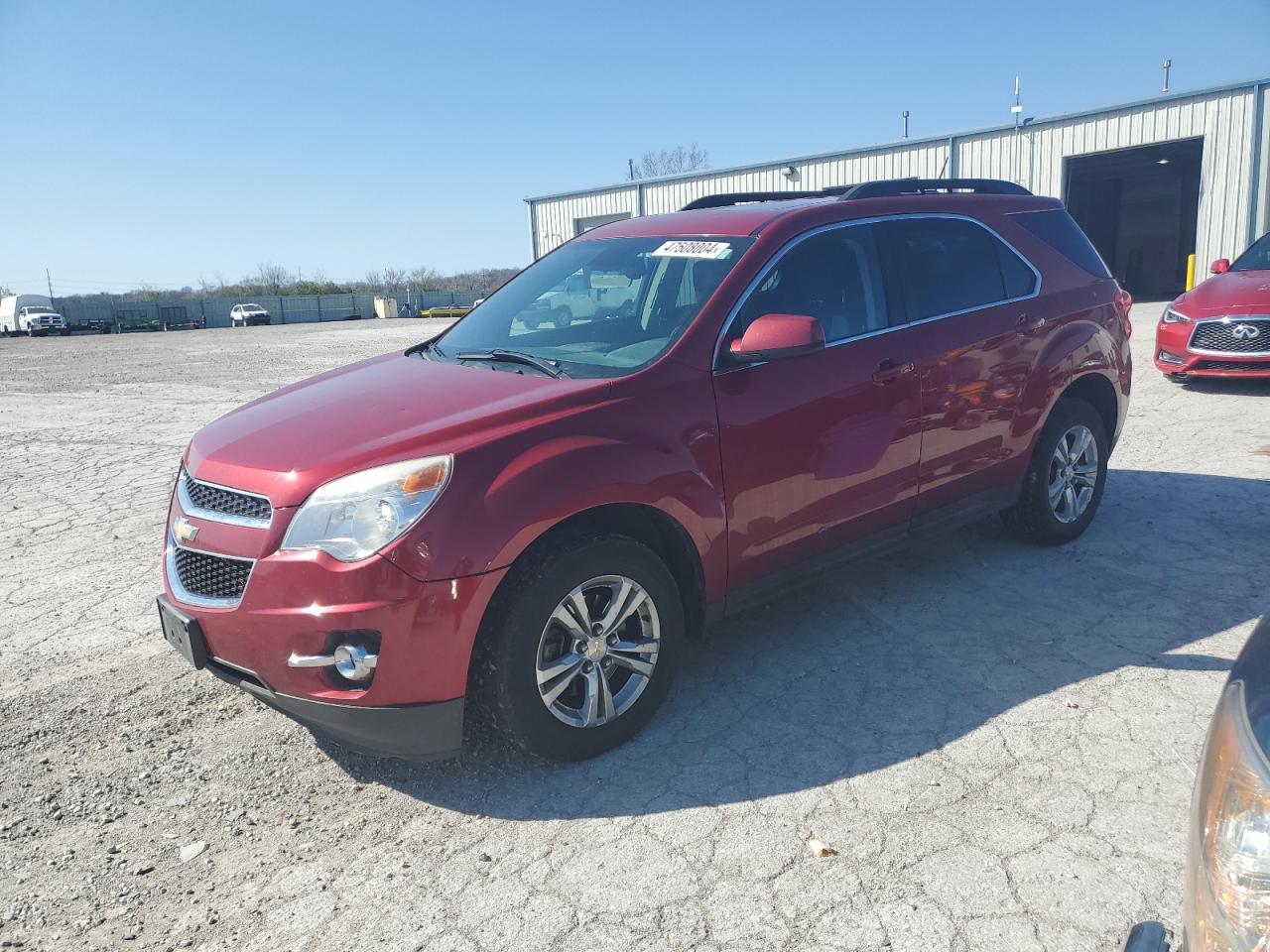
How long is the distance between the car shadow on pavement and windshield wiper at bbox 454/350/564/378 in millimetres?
1391

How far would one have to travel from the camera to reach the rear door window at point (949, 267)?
13.9ft

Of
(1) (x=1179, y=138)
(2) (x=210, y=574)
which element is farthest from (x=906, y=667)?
(1) (x=1179, y=138)

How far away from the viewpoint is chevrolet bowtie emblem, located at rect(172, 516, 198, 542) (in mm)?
3125

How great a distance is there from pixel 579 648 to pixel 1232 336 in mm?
9072

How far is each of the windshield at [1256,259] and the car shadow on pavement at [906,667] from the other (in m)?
6.00

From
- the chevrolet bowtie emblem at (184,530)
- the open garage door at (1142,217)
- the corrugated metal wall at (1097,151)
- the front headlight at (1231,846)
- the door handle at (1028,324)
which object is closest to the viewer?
the front headlight at (1231,846)

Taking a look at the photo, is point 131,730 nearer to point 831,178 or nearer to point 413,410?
point 413,410

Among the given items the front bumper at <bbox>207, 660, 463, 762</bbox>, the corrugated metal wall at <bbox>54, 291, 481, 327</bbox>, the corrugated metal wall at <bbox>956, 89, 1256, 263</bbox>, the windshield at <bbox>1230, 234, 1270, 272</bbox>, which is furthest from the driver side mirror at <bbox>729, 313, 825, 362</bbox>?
the corrugated metal wall at <bbox>54, 291, 481, 327</bbox>

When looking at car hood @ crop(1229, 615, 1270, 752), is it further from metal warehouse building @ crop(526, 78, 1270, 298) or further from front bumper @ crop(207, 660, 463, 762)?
metal warehouse building @ crop(526, 78, 1270, 298)

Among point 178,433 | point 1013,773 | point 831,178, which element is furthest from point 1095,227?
point 1013,773

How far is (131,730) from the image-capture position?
355 cm

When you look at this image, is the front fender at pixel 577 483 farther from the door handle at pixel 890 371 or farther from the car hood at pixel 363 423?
the door handle at pixel 890 371

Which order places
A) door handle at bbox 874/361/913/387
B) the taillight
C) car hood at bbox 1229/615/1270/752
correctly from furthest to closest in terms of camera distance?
1. the taillight
2. door handle at bbox 874/361/913/387
3. car hood at bbox 1229/615/1270/752

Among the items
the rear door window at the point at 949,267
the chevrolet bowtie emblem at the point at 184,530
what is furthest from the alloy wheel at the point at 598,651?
the rear door window at the point at 949,267
